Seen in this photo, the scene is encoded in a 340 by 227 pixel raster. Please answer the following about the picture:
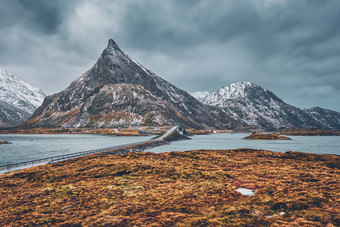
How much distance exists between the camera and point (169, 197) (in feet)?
32.5

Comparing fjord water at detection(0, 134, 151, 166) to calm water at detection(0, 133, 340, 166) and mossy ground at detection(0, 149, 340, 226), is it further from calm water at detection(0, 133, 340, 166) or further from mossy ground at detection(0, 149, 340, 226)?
mossy ground at detection(0, 149, 340, 226)

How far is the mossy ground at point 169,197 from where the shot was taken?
7.69 meters

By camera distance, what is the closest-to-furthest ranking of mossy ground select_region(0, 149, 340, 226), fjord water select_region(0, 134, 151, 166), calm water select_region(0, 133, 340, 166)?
mossy ground select_region(0, 149, 340, 226), fjord water select_region(0, 134, 151, 166), calm water select_region(0, 133, 340, 166)

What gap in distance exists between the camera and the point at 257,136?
179 meters

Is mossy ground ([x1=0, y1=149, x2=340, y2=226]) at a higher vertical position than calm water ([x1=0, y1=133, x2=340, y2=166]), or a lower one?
higher

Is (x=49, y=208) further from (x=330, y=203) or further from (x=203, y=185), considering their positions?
(x=330, y=203)

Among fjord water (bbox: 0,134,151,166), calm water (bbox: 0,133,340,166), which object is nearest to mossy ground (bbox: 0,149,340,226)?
fjord water (bbox: 0,134,151,166)

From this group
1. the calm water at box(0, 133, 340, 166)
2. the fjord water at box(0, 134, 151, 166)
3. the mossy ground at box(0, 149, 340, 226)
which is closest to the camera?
the mossy ground at box(0, 149, 340, 226)

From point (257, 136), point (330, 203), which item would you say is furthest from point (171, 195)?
point (257, 136)

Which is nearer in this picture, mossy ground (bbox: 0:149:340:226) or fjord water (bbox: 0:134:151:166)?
mossy ground (bbox: 0:149:340:226)

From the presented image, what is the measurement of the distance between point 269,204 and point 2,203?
1231cm

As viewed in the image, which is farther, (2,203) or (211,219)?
(2,203)

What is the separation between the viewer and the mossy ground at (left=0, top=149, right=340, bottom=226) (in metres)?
7.69

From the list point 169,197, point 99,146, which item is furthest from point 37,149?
point 169,197
